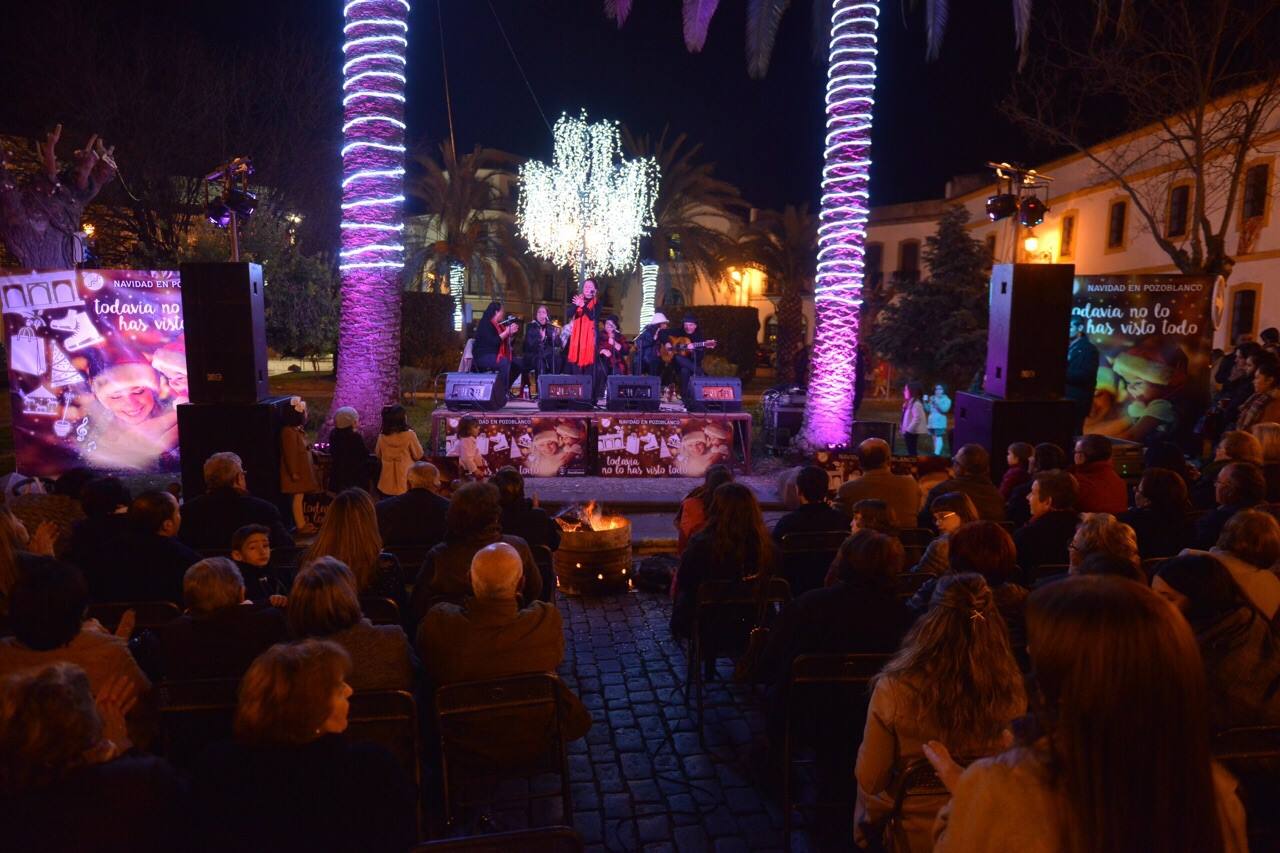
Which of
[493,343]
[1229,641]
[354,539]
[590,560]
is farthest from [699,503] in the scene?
[493,343]

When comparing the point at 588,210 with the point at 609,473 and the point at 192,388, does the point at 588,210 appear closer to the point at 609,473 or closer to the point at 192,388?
the point at 609,473

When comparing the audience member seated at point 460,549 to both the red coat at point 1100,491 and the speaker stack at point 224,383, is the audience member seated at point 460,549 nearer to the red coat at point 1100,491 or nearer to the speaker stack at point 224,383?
the red coat at point 1100,491

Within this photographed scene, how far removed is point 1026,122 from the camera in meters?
15.3

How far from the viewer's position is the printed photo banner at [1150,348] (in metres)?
10.3

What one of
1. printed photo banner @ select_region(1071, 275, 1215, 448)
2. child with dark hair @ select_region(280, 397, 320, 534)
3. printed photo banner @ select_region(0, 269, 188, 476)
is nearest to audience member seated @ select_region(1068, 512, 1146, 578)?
child with dark hair @ select_region(280, 397, 320, 534)

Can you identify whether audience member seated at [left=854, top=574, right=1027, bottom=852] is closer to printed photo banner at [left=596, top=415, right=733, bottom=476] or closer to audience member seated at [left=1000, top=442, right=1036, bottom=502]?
audience member seated at [left=1000, top=442, right=1036, bottom=502]

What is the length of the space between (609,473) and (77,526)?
21.7ft

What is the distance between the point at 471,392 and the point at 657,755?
22.5ft

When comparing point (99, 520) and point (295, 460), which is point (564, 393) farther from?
point (99, 520)

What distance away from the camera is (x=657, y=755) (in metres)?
4.14

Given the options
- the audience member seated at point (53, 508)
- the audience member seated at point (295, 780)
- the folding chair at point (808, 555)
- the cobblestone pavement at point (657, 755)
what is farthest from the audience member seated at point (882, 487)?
the audience member seated at point (53, 508)

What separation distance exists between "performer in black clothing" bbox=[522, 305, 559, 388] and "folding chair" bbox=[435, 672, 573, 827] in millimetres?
10298

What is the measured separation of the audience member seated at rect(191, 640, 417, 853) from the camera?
191cm

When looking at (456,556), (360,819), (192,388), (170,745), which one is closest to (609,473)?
(192,388)
